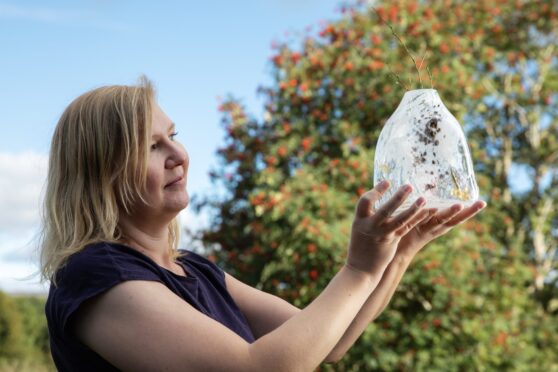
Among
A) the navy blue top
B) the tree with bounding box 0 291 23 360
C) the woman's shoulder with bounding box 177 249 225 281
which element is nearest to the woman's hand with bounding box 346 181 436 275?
the navy blue top

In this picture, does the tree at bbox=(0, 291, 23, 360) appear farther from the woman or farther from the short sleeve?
the short sleeve

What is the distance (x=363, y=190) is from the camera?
19.8ft

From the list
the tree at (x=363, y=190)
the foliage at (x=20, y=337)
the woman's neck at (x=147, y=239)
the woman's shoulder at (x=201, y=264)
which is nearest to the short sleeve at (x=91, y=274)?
the woman's neck at (x=147, y=239)

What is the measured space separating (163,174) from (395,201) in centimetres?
54

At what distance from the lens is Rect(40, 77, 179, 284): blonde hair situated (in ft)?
5.00

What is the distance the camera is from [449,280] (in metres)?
5.88

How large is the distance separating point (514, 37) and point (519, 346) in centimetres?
446

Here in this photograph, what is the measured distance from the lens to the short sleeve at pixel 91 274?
1.38 meters

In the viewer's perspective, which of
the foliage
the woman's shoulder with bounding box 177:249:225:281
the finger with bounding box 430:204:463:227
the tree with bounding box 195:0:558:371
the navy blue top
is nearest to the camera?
the navy blue top

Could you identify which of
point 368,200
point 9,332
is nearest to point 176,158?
point 368,200

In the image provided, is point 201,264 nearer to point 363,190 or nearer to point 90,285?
point 90,285

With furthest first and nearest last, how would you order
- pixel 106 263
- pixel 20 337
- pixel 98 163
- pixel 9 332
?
pixel 20 337, pixel 9 332, pixel 98 163, pixel 106 263

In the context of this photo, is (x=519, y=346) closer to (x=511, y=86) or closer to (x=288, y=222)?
(x=288, y=222)

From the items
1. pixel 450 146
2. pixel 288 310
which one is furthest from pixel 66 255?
pixel 450 146
